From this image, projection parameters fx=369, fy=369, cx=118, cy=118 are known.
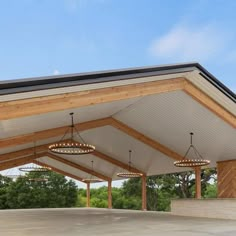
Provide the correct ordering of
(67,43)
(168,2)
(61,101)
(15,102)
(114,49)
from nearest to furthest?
(15,102) → (61,101) → (168,2) → (67,43) → (114,49)

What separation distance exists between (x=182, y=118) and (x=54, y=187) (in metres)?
19.3

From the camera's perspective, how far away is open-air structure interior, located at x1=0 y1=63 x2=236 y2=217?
7.30 meters

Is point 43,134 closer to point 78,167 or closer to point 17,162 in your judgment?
point 17,162

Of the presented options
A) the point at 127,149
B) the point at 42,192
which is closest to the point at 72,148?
the point at 127,149

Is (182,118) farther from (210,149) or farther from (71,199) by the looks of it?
(71,199)

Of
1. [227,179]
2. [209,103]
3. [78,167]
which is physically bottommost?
[227,179]

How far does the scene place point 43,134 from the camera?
528 inches

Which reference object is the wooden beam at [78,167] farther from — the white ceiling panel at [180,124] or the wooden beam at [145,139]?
the white ceiling panel at [180,124]

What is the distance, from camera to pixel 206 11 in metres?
16.1

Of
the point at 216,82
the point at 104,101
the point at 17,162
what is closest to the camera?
the point at 104,101

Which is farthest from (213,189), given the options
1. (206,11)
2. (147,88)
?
(147,88)

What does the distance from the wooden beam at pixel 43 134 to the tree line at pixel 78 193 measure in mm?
15006

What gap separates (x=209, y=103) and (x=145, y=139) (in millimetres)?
4975

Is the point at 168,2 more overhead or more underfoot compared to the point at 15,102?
more overhead
